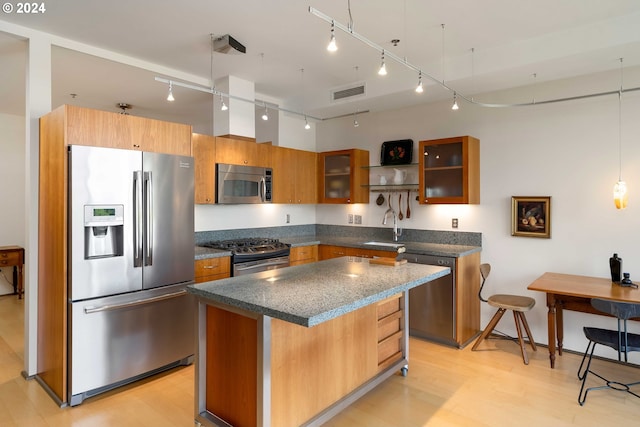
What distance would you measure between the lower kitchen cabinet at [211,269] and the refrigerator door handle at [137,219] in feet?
2.13

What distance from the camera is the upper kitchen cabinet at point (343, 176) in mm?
4988

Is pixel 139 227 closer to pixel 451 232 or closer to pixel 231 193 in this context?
pixel 231 193

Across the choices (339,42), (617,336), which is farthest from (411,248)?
(339,42)

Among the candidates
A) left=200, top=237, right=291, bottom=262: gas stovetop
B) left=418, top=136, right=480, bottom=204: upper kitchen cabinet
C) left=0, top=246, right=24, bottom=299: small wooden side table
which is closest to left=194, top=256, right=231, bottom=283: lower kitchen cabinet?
left=200, top=237, right=291, bottom=262: gas stovetop

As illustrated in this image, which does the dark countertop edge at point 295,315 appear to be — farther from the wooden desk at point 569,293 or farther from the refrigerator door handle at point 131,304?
the wooden desk at point 569,293

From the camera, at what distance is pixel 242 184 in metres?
4.41

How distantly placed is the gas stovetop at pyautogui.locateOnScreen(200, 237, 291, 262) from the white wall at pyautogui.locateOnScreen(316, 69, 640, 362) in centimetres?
181

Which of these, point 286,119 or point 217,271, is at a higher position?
point 286,119

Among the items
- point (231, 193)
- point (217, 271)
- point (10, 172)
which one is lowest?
point (217, 271)

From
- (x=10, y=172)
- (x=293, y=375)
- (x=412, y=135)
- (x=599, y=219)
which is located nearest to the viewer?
(x=293, y=375)

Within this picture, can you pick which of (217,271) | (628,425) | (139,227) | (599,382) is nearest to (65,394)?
(139,227)

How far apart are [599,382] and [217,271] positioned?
3440mm

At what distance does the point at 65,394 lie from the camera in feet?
8.88

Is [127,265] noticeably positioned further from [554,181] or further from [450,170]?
[554,181]
